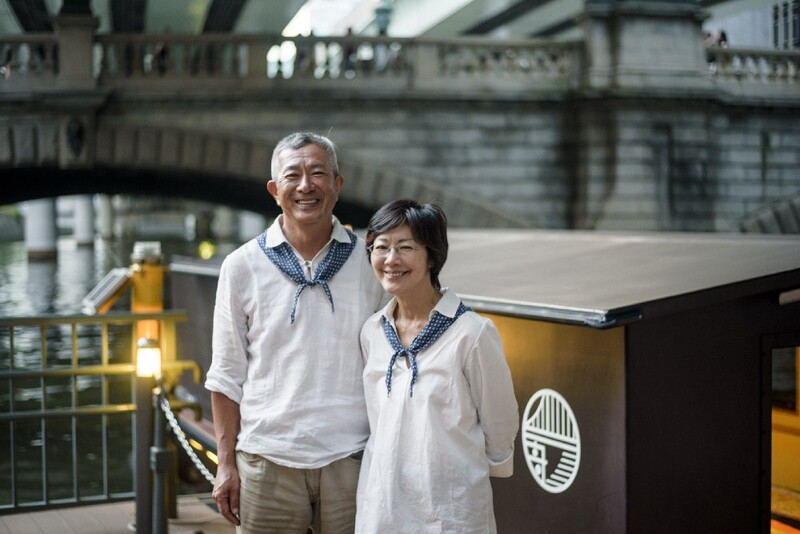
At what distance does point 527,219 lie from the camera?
64.3ft

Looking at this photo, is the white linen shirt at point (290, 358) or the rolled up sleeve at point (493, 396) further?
the white linen shirt at point (290, 358)

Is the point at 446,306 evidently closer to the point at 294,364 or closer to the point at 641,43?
the point at 294,364

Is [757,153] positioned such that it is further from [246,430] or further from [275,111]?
[246,430]

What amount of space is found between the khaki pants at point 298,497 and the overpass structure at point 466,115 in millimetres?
15438

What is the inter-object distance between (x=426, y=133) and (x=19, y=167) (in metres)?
7.04

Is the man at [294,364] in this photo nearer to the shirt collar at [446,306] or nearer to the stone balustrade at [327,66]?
the shirt collar at [446,306]

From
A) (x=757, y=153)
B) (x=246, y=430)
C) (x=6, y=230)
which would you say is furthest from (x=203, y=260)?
(x=6, y=230)

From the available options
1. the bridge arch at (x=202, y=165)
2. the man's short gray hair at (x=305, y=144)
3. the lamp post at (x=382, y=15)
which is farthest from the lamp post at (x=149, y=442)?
the lamp post at (x=382, y=15)

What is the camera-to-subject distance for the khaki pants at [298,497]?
302 centimetres

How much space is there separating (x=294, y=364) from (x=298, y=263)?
29 cm

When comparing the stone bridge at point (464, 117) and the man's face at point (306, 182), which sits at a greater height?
the stone bridge at point (464, 117)

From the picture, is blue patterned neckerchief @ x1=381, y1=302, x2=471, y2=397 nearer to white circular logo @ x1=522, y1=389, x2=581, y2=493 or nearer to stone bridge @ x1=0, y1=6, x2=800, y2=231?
white circular logo @ x1=522, y1=389, x2=581, y2=493

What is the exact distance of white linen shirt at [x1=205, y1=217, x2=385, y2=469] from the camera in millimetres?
3014

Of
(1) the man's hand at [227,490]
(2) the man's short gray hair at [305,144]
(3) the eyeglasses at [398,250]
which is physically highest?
(2) the man's short gray hair at [305,144]
